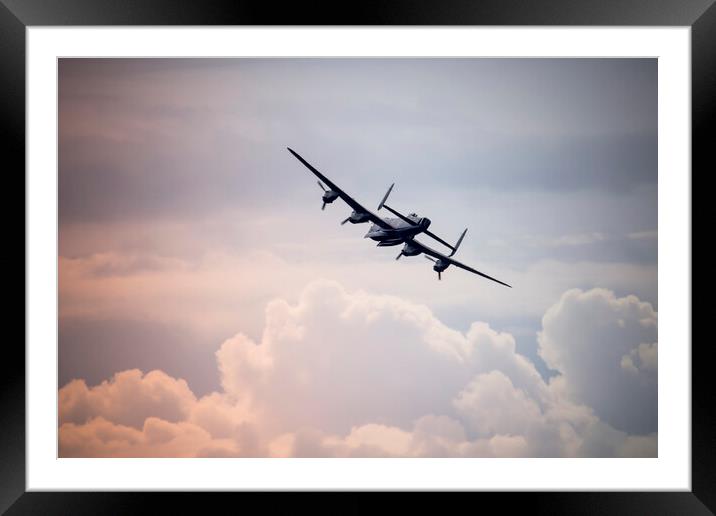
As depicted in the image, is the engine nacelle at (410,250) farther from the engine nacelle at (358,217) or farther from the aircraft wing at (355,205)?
the engine nacelle at (358,217)

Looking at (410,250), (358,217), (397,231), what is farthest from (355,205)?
(410,250)

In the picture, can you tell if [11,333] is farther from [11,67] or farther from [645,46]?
[645,46]

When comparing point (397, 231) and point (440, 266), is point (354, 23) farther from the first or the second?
point (440, 266)

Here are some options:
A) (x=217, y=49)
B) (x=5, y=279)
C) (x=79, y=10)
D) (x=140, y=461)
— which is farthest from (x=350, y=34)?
(x=140, y=461)

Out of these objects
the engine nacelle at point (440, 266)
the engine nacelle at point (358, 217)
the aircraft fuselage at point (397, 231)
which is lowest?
the engine nacelle at point (440, 266)

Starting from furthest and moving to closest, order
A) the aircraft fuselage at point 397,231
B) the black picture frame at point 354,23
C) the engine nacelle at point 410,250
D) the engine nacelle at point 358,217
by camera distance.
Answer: the engine nacelle at point 410,250
the aircraft fuselage at point 397,231
the engine nacelle at point 358,217
the black picture frame at point 354,23

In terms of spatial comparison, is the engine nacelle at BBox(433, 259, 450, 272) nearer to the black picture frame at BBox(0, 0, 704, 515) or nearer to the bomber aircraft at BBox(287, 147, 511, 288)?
the bomber aircraft at BBox(287, 147, 511, 288)

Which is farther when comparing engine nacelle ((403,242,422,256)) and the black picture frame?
engine nacelle ((403,242,422,256))

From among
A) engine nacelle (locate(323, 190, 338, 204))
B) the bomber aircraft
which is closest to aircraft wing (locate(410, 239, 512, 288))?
the bomber aircraft

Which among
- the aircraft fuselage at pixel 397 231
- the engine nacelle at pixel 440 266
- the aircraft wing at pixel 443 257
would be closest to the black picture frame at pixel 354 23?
the aircraft fuselage at pixel 397 231
